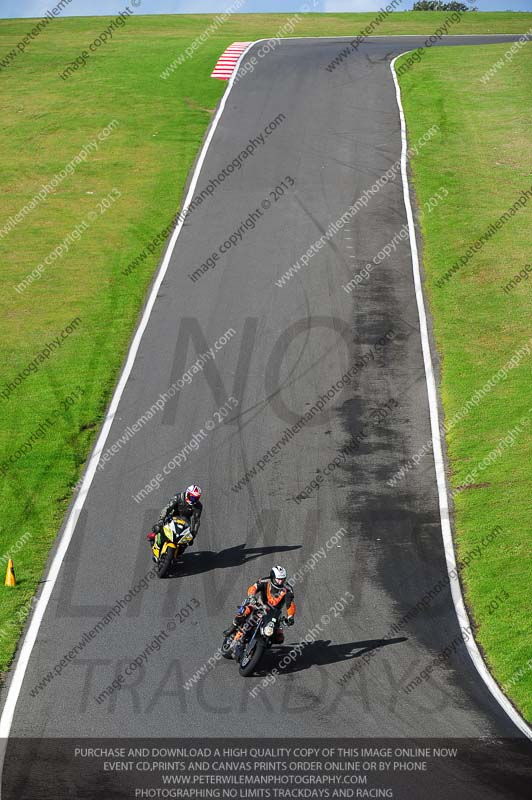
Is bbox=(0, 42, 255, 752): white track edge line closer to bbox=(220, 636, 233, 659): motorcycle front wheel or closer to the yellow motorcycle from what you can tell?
the yellow motorcycle

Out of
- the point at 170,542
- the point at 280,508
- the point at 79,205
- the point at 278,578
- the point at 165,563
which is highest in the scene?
the point at 278,578

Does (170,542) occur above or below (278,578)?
below

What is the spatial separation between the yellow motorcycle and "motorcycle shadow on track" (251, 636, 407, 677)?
120 inches

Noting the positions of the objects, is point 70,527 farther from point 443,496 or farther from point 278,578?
point 443,496

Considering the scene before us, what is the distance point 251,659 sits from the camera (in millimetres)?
15820

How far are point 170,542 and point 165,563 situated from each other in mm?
463

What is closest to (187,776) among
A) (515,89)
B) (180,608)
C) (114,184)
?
(180,608)

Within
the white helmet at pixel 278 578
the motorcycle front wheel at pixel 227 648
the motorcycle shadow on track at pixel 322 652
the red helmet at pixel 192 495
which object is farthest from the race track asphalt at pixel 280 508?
the red helmet at pixel 192 495

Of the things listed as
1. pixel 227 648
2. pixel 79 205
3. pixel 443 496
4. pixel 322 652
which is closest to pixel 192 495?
pixel 227 648

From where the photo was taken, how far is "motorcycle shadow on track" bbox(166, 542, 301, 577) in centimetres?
1900

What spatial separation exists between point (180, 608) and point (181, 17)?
70.5m

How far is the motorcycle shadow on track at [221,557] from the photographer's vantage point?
19.0m

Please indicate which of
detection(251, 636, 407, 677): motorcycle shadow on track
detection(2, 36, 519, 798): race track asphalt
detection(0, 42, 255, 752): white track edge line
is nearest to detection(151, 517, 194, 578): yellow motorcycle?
detection(2, 36, 519, 798): race track asphalt

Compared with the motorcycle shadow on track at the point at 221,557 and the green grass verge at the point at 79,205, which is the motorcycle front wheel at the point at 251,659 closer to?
the motorcycle shadow on track at the point at 221,557
